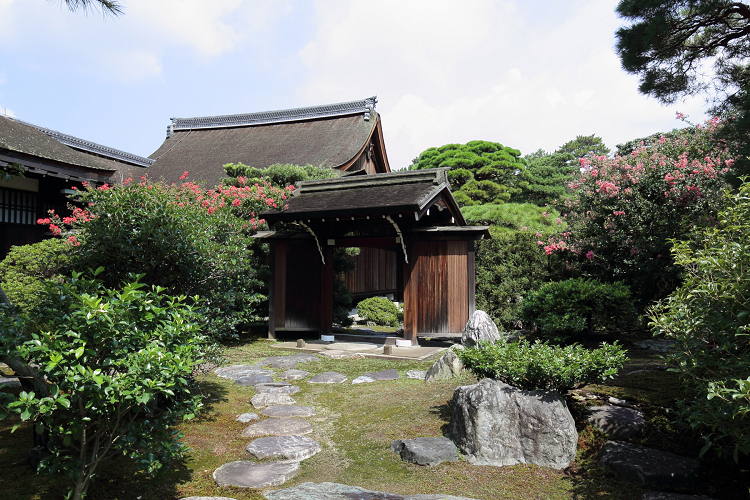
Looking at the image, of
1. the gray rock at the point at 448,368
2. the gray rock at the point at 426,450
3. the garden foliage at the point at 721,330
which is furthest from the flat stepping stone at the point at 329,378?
the garden foliage at the point at 721,330

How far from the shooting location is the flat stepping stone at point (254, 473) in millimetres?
3973

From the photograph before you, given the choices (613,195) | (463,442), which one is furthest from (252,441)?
(613,195)

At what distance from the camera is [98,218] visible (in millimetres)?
5086

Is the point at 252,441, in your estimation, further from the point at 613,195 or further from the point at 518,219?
the point at 518,219

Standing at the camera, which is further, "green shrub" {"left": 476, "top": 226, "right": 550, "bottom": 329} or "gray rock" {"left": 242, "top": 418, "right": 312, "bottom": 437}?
"green shrub" {"left": 476, "top": 226, "right": 550, "bottom": 329}

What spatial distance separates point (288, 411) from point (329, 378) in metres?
1.71

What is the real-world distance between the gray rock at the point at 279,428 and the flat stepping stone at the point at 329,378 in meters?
1.80

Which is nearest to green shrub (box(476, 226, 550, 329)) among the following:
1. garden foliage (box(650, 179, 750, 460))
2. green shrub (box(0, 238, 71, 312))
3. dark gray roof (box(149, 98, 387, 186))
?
garden foliage (box(650, 179, 750, 460))

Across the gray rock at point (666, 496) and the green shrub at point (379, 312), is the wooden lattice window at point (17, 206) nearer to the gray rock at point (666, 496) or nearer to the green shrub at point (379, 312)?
the green shrub at point (379, 312)

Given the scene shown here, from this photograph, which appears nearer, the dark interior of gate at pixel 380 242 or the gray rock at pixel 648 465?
the gray rock at pixel 648 465

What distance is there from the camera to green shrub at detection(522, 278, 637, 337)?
345 inches

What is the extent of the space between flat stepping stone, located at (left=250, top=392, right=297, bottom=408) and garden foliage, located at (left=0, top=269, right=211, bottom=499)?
268 cm

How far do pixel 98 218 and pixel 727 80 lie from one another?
9.01 meters

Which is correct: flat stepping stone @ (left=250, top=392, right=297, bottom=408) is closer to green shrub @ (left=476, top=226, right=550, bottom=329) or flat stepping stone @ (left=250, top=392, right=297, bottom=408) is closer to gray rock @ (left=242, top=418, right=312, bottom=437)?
gray rock @ (left=242, top=418, right=312, bottom=437)
